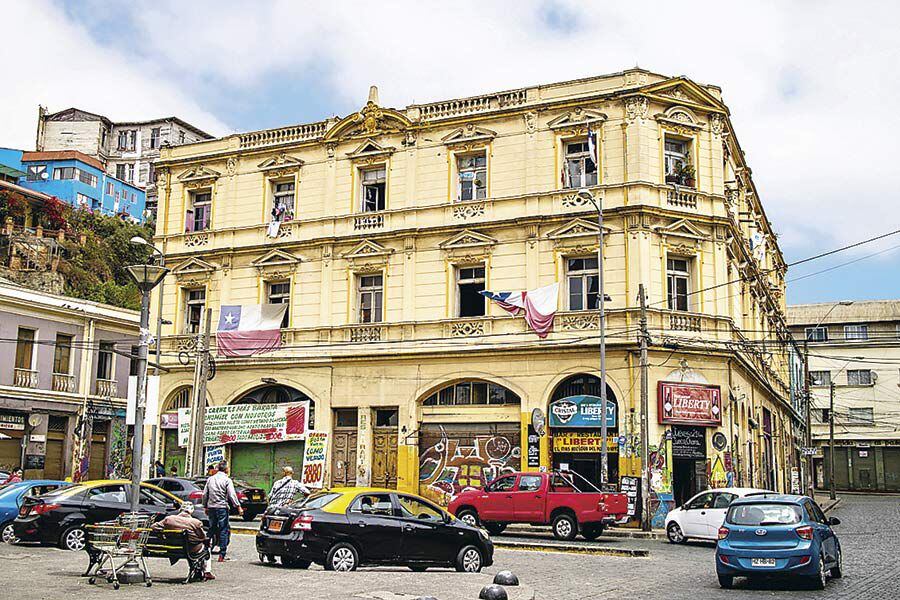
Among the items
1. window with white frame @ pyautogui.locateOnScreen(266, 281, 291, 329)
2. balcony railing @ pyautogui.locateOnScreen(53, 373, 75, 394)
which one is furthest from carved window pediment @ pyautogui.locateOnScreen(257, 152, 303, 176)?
balcony railing @ pyautogui.locateOnScreen(53, 373, 75, 394)

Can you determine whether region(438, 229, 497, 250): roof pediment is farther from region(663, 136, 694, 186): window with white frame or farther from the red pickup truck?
the red pickup truck

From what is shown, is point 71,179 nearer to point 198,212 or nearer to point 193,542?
point 198,212

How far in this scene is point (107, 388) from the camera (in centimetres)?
4603

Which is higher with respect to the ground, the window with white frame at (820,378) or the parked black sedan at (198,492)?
the window with white frame at (820,378)

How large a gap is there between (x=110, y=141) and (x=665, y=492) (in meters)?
77.9

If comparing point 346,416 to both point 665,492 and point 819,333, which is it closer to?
point 665,492

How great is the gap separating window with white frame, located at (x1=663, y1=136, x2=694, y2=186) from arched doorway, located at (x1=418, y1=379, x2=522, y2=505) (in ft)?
31.0

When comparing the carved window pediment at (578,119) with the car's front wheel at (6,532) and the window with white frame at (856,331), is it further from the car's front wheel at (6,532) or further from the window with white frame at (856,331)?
the window with white frame at (856,331)

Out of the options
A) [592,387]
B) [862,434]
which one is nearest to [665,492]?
[592,387]

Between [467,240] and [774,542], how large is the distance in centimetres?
2067

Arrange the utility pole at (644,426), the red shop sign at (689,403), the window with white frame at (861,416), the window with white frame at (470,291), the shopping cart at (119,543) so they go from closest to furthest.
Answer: the shopping cart at (119,543), the utility pole at (644,426), the red shop sign at (689,403), the window with white frame at (470,291), the window with white frame at (861,416)

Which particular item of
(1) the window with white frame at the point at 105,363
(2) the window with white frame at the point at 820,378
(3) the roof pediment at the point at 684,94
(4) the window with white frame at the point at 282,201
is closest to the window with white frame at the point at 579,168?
(3) the roof pediment at the point at 684,94

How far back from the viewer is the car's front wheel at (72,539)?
19812 mm

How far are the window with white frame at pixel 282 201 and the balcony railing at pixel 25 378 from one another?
13.2 metres
